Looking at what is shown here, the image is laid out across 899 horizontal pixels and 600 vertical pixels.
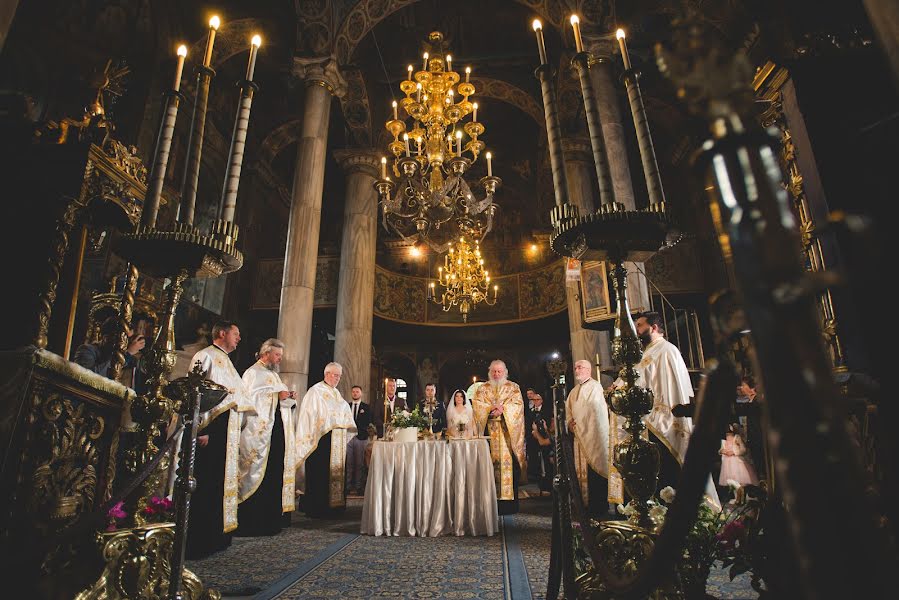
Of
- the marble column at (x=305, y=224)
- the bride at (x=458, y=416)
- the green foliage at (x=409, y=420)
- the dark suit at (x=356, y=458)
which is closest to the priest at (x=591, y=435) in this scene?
the bride at (x=458, y=416)

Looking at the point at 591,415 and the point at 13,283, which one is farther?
the point at 591,415

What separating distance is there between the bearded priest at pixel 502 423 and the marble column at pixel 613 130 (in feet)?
7.74

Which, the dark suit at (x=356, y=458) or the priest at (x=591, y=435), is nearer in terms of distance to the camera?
the priest at (x=591, y=435)

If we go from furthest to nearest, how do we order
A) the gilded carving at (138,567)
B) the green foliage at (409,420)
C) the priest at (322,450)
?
the priest at (322,450) < the green foliage at (409,420) < the gilded carving at (138,567)

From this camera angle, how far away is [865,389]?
5.97ft

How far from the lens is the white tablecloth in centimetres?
492

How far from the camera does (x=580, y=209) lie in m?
9.42

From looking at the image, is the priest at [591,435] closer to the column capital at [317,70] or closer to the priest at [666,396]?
the priest at [666,396]

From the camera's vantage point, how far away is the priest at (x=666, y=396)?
4.35 m

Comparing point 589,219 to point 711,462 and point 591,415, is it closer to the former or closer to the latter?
point 711,462

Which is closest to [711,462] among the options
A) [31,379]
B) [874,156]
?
[874,156]

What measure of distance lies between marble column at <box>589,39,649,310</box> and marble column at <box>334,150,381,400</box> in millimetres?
5619

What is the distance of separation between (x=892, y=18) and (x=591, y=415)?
4.90 metres

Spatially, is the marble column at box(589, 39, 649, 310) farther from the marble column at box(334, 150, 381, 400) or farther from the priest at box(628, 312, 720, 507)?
the marble column at box(334, 150, 381, 400)
